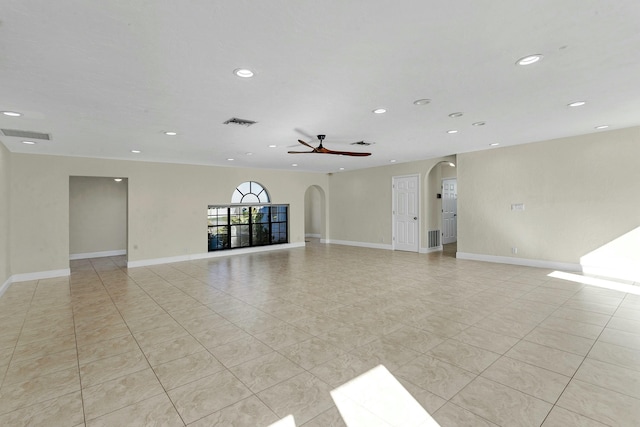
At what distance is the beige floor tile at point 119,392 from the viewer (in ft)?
6.93

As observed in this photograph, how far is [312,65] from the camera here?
104 inches

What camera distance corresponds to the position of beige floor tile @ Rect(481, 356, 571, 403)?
86.7 inches

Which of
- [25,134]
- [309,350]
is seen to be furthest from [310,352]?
[25,134]

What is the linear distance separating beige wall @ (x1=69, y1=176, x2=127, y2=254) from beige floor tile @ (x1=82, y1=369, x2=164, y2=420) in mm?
7784

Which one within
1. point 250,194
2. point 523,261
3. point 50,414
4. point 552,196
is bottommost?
point 50,414

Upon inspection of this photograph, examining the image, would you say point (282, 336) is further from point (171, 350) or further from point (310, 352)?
point (171, 350)

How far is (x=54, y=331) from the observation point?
11.5 ft

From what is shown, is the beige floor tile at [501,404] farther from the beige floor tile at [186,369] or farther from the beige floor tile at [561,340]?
the beige floor tile at [186,369]

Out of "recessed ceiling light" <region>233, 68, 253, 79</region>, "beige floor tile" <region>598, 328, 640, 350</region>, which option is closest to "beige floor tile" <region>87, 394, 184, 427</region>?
"recessed ceiling light" <region>233, 68, 253, 79</region>

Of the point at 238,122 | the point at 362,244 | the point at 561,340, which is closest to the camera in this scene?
the point at 561,340

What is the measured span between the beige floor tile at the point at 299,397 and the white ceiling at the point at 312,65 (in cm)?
257

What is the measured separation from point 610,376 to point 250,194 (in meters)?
8.63

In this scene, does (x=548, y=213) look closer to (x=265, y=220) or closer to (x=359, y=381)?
(x=359, y=381)

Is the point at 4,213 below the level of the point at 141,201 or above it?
below
